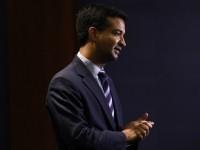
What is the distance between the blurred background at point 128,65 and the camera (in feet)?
6.43

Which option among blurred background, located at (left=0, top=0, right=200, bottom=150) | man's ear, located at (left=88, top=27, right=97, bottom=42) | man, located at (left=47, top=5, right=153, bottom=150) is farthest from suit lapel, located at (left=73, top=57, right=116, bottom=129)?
blurred background, located at (left=0, top=0, right=200, bottom=150)

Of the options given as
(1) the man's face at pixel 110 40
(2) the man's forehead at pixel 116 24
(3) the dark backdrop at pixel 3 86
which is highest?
(2) the man's forehead at pixel 116 24

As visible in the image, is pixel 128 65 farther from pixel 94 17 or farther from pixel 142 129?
pixel 142 129

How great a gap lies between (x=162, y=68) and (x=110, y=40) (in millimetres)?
877

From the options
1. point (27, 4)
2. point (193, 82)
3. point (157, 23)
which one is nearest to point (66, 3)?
point (27, 4)

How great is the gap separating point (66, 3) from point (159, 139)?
0.90 metres

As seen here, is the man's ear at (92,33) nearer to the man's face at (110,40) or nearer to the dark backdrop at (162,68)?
the man's face at (110,40)

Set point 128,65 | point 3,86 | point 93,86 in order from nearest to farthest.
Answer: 1. point 93,86
2. point 3,86
3. point 128,65

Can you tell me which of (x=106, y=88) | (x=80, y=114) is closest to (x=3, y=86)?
(x=106, y=88)

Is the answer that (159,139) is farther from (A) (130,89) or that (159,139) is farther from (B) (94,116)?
(B) (94,116)

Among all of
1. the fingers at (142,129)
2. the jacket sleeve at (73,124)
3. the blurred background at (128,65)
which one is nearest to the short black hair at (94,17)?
the jacket sleeve at (73,124)

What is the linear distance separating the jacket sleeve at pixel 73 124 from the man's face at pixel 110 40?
188 mm

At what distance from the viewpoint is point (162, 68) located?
212cm

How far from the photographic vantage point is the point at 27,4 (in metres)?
1.95
